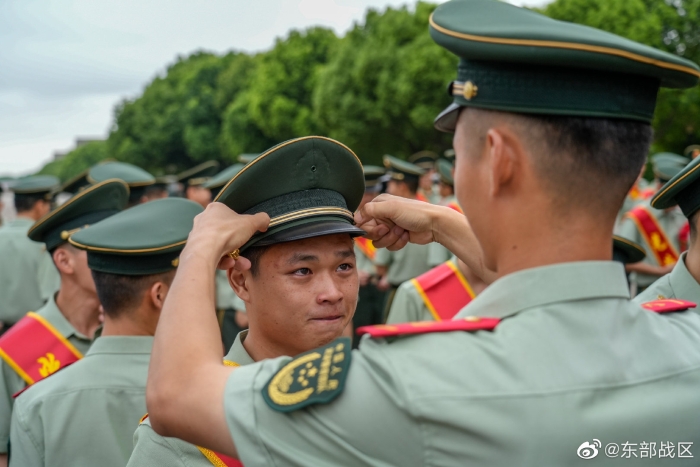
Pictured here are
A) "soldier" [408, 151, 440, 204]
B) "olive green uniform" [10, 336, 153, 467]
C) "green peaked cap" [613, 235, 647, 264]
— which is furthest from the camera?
"soldier" [408, 151, 440, 204]

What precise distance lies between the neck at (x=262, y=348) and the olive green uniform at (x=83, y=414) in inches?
29.9

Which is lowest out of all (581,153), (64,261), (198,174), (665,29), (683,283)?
(665,29)

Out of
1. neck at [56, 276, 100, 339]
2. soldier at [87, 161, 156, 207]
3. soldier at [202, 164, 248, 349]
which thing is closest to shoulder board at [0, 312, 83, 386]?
A: neck at [56, 276, 100, 339]

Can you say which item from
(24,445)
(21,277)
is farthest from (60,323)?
(21,277)

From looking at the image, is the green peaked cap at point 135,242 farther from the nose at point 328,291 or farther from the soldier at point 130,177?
the soldier at point 130,177

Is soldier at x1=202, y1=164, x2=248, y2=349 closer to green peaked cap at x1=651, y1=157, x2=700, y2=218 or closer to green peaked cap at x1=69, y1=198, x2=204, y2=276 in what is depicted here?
green peaked cap at x1=69, y1=198, x2=204, y2=276

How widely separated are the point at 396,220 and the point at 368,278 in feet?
28.7

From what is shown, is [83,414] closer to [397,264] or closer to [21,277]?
[21,277]

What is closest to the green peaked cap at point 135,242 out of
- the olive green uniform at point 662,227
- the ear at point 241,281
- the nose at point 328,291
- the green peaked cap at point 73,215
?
the ear at point 241,281

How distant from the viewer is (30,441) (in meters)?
3.48

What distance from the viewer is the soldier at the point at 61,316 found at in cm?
445

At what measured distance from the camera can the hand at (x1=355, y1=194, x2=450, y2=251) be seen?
2.65 meters

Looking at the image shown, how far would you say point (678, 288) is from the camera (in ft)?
11.5

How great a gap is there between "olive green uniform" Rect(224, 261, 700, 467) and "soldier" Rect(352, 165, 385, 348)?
905cm
